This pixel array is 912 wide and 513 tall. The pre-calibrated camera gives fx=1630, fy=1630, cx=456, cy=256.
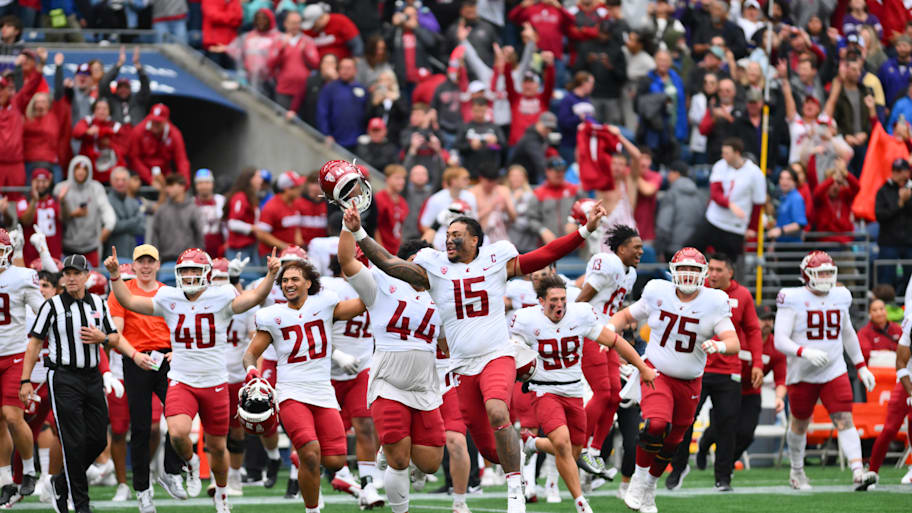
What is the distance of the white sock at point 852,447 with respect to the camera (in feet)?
48.3

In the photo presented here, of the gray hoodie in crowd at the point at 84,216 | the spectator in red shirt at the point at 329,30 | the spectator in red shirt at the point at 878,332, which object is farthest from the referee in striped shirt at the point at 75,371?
the spectator in red shirt at the point at 329,30

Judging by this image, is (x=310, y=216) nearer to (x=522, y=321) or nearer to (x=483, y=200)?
(x=483, y=200)

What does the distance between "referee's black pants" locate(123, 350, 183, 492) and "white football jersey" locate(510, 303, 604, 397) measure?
118 inches

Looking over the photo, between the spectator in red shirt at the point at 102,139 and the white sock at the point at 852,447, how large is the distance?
8.76 meters

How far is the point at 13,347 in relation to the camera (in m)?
13.3

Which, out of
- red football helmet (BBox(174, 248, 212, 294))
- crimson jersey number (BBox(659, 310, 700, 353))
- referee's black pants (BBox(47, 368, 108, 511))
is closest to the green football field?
referee's black pants (BBox(47, 368, 108, 511))

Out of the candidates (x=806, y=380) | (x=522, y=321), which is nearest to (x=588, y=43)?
(x=806, y=380)

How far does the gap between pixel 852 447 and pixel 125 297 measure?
6826 millimetres

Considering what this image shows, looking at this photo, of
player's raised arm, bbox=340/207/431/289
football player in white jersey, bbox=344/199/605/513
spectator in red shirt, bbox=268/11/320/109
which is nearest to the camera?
player's raised arm, bbox=340/207/431/289

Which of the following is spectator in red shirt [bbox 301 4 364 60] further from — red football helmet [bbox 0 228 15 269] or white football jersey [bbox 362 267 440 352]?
white football jersey [bbox 362 267 440 352]

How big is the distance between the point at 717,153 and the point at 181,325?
32.0 ft

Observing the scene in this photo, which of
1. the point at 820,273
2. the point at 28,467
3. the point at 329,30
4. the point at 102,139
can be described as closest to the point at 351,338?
the point at 28,467

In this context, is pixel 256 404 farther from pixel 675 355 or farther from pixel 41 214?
pixel 41 214

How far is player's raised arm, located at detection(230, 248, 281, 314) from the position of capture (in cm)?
1176
